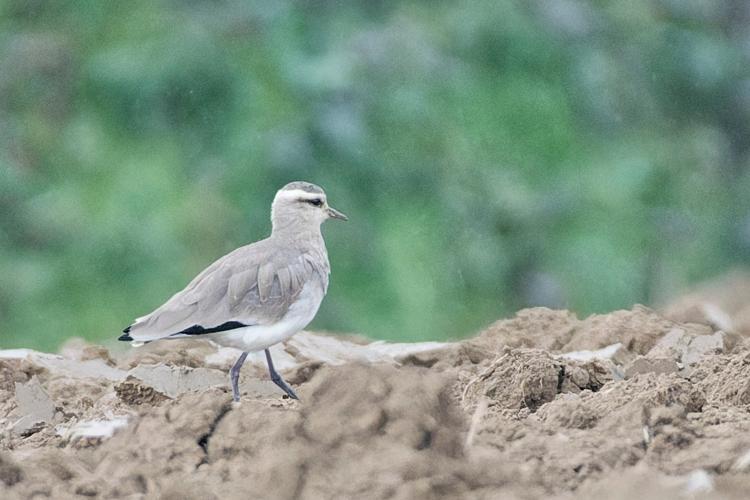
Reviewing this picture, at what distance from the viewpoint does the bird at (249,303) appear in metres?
5.09

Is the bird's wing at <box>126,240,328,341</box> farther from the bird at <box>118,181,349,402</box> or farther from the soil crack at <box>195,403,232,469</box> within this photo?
the soil crack at <box>195,403,232,469</box>

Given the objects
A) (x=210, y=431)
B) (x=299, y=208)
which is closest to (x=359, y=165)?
(x=299, y=208)

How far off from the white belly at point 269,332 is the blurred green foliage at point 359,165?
4.31 m

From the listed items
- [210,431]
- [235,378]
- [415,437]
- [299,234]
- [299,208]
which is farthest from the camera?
[299,208]

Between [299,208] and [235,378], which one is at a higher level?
[299,208]

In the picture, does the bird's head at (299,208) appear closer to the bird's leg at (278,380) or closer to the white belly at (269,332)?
the white belly at (269,332)

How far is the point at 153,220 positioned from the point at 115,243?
0.27m

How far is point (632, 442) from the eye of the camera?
11.3 feet

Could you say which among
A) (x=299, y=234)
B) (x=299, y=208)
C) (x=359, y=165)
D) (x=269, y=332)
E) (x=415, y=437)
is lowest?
(x=415, y=437)

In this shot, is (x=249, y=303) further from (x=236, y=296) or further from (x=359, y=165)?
(x=359, y=165)

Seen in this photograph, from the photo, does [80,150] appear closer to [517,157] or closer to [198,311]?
[517,157]

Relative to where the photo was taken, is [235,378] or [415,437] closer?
[415,437]

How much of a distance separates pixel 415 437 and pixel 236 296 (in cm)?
215

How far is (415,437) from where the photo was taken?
315cm
